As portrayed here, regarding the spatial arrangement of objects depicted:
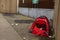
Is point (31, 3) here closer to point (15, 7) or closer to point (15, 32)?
point (15, 7)

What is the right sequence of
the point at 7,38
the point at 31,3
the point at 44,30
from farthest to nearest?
1. the point at 31,3
2. the point at 44,30
3. the point at 7,38

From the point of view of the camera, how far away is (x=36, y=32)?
17.8 ft

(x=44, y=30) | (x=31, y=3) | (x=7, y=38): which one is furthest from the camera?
(x=31, y=3)

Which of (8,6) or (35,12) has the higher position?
(8,6)

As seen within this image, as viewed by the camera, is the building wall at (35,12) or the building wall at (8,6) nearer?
the building wall at (35,12)

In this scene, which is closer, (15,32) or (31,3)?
(15,32)

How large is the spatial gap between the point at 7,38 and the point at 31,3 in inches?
224

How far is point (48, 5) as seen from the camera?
1051 cm

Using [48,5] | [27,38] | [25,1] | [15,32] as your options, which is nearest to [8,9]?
[25,1]

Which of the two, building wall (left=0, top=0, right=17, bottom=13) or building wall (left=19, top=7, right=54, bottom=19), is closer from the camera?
building wall (left=19, top=7, right=54, bottom=19)

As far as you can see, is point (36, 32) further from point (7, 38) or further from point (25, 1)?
point (25, 1)

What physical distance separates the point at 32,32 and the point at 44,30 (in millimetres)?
395

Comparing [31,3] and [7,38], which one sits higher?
[31,3]

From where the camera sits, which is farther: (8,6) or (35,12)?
(8,6)
